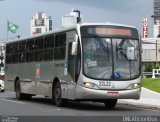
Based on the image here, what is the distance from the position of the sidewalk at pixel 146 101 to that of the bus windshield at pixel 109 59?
2.18 metres

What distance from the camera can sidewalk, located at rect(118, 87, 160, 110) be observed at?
23188 mm

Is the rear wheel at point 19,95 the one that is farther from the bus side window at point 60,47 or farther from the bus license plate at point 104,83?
the bus license plate at point 104,83

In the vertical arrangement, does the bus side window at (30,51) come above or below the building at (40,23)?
below

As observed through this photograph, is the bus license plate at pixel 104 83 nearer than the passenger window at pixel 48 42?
Yes

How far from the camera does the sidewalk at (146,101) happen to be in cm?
2319

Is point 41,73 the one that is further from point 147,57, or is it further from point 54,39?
point 147,57

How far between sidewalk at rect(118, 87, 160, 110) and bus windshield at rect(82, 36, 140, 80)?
7.14 ft

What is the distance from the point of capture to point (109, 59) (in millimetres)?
21062

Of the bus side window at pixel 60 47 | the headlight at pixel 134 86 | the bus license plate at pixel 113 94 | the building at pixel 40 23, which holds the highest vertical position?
the building at pixel 40 23

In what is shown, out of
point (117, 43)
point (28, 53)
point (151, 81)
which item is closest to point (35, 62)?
point (28, 53)

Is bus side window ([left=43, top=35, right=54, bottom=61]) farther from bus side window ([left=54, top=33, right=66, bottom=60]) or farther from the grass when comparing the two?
the grass

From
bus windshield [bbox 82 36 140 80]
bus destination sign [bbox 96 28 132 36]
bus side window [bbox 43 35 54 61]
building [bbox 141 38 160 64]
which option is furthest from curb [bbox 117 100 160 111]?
building [bbox 141 38 160 64]

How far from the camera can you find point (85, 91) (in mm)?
20734

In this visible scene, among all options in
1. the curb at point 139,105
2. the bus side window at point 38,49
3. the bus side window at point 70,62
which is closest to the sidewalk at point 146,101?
the curb at point 139,105
